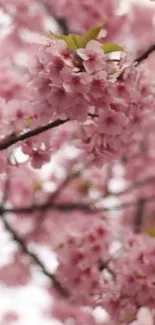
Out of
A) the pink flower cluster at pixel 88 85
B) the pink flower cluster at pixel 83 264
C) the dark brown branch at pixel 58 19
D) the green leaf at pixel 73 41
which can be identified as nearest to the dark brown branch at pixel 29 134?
the pink flower cluster at pixel 88 85

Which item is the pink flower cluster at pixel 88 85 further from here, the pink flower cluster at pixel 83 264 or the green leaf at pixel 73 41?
the pink flower cluster at pixel 83 264

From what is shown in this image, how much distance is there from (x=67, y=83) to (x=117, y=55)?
0.46 ft

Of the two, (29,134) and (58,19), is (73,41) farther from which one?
(58,19)

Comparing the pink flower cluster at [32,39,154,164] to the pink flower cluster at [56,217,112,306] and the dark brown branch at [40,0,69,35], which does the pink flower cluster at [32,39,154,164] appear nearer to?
the pink flower cluster at [56,217,112,306]

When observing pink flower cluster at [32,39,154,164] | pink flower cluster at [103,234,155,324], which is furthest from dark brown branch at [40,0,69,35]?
pink flower cluster at [32,39,154,164]

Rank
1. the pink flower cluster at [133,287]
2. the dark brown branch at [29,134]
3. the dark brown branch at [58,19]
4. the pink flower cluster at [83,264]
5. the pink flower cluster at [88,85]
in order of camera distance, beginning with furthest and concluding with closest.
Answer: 1. the dark brown branch at [58,19]
2. the pink flower cluster at [83,264]
3. the pink flower cluster at [133,287]
4. the dark brown branch at [29,134]
5. the pink flower cluster at [88,85]

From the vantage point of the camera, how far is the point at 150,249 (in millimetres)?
1720

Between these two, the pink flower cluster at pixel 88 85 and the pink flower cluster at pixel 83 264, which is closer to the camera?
the pink flower cluster at pixel 88 85

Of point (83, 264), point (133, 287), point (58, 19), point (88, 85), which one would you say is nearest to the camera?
point (88, 85)

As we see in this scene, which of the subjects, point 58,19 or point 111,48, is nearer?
point 111,48

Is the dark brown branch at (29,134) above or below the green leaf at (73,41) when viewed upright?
below

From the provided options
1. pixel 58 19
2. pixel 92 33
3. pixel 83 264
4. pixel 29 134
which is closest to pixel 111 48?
pixel 92 33

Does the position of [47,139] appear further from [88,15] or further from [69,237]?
[88,15]

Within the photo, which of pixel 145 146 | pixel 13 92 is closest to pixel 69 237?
pixel 13 92
